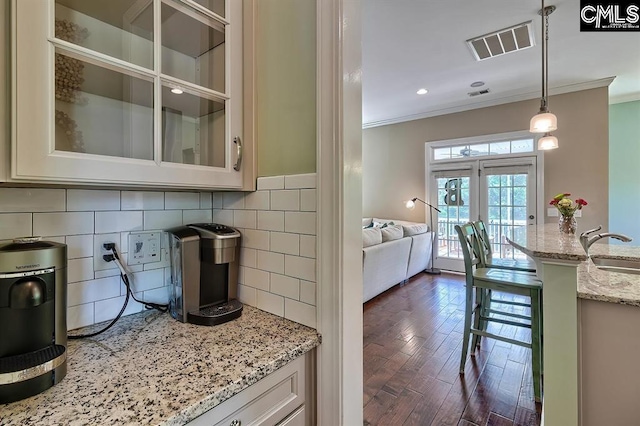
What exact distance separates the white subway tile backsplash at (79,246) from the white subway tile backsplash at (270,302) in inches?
21.8

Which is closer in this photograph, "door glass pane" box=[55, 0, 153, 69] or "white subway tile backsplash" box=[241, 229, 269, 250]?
"door glass pane" box=[55, 0, 153, 69]

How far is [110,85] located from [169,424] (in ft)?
2.85

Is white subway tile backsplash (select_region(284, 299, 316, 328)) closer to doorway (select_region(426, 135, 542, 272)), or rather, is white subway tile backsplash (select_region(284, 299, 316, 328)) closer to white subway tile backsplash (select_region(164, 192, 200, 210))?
white subway tile backsplash (select_region(164, 192, 200, 210))

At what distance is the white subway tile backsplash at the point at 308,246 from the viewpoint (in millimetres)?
884

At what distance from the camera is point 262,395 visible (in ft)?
2.36

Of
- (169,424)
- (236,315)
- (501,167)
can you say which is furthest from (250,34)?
(501,167)

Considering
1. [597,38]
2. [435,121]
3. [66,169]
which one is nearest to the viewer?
[66,169]

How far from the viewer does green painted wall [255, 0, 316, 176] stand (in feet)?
2.95

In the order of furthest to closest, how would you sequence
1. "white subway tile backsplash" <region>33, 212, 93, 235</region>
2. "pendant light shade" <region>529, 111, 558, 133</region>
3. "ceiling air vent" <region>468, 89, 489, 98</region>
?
"ceiling air vent" <region>468, 89, 489, 98</region>
"pendant light shade" <region>529, 111, 558, 133</region>
"white subway tile backsplash" <region>33, 212, 93, 235</region>

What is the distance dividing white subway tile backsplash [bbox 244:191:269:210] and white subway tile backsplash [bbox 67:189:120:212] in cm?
43

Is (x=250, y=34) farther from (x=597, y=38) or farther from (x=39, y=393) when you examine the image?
(x=597, y=38)

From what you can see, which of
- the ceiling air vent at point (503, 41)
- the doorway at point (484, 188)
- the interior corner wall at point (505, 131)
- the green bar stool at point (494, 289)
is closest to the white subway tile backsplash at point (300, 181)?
the green bar stool at point (494, 289)

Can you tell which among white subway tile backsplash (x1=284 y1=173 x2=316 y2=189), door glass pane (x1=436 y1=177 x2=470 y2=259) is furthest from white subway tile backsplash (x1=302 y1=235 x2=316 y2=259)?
door glass pane (x1=436 y1=177 x2=470 y2=259)

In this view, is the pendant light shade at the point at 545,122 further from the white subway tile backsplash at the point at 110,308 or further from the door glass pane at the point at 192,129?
the white subway tile backsplash at the point at 110,308
